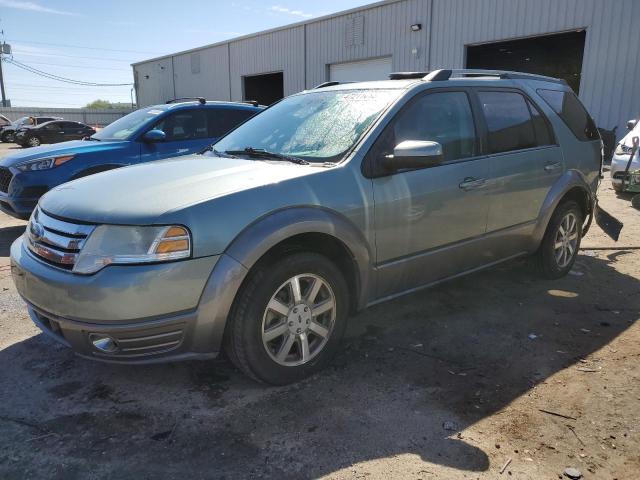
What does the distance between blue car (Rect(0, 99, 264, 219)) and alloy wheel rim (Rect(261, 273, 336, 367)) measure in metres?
4.08

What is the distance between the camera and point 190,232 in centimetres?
252

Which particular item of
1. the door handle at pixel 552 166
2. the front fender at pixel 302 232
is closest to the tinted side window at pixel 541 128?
the door handle at pixel 552 166

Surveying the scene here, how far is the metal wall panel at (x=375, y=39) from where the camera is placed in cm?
1831

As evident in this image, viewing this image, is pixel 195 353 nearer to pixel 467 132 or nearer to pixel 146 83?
pixel 467 132

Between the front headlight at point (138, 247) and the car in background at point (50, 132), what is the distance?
23.5m

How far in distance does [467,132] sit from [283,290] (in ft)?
6.30

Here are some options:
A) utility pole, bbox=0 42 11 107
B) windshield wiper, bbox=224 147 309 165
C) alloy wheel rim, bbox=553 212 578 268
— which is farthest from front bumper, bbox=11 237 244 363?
utility pole, bbox=0 42 11 107

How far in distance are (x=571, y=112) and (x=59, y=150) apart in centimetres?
584

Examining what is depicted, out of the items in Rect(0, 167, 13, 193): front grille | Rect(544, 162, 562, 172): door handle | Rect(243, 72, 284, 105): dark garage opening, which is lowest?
Rect(0, 167, 13, 193): front grille

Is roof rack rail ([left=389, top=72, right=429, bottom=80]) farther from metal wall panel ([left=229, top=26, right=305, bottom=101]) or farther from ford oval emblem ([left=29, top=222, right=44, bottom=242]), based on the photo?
metal wall panel ([left=229, top=26, right=305, bottom=101])

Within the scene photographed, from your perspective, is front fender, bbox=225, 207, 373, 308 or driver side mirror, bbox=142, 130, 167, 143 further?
driver side mirror, bbox=142, 130, 167, 143

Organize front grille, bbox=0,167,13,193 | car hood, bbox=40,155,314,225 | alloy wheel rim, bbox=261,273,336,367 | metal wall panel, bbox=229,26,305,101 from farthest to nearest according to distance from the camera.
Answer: metal wall panel, bbox=229,26,305,101
front grille, bbox=0,167,13,193
alloy wheel rim, bbox=261,273,336,367
car hood, bbox=40,155,314,225

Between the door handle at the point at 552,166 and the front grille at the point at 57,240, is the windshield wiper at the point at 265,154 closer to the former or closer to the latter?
the front grille at the point at 57,240

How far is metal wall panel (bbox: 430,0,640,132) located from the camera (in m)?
13.7
